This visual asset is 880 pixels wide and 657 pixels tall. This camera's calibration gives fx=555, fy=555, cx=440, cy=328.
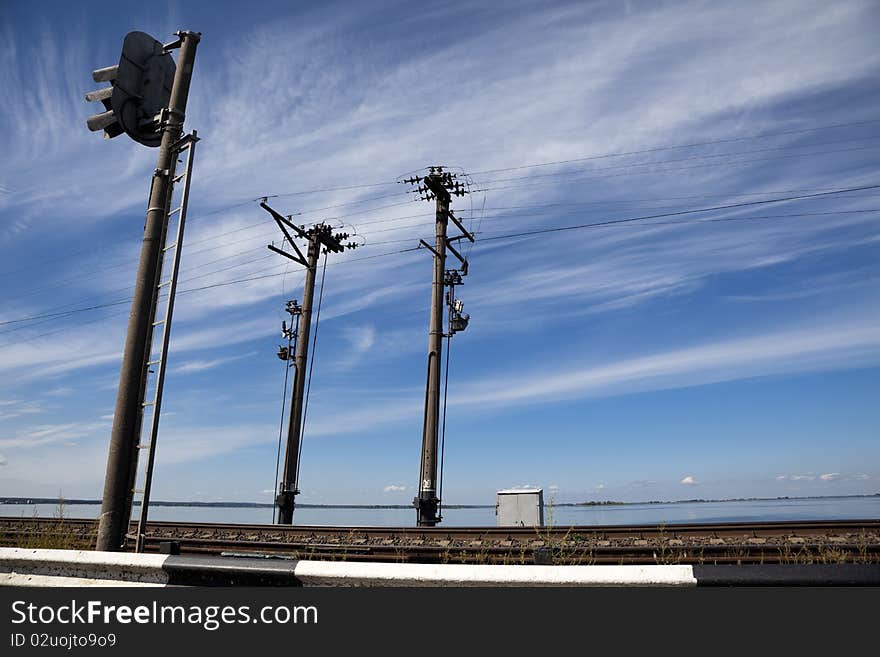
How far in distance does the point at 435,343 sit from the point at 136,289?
496 inches

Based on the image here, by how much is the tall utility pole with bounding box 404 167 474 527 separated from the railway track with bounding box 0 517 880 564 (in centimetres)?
460

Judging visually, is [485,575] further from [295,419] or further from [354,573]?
[295,419]

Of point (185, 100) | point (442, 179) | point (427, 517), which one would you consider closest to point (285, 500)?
point (427, 517)

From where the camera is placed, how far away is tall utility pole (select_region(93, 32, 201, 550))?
207 inches

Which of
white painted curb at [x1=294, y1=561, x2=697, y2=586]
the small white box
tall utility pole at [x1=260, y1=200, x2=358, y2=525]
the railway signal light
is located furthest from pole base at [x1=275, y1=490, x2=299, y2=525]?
white painted curb at [x1=294, y1=561, x2=697, y2=586]

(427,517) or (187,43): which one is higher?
(187,43)

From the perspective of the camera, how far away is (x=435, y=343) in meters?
18.0

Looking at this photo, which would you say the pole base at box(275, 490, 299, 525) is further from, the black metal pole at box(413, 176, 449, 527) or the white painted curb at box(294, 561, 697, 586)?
the white painted curb at box(294, 561, 697, 586)

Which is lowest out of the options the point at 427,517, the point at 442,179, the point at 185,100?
the point at 427,517
